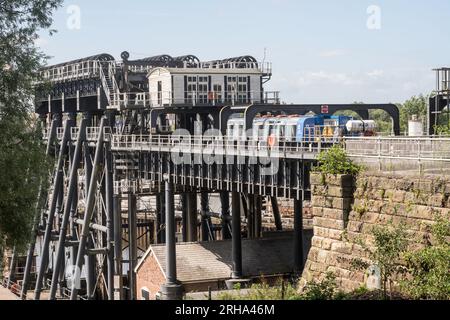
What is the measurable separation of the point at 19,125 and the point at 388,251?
12.1 meters

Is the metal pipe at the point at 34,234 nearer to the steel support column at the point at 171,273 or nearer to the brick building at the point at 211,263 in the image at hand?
the brick building at the point at 211,263

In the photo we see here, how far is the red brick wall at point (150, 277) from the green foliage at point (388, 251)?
80.5ft

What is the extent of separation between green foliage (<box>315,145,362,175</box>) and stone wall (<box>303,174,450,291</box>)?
29 cm

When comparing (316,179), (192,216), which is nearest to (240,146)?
(316,179)

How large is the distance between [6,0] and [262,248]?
26925 millimetres

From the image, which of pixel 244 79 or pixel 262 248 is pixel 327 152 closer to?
pixel 262 248

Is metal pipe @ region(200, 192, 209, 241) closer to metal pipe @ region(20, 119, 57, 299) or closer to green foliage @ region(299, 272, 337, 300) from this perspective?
metal pipe @ region(20, 119, 57, 299)

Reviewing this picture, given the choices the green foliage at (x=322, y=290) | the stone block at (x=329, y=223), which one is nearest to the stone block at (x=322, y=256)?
the stone block at (x=329, y=223)

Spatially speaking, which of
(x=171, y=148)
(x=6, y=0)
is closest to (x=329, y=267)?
(x=6, y=0)

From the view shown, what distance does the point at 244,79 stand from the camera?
6272 centimetres

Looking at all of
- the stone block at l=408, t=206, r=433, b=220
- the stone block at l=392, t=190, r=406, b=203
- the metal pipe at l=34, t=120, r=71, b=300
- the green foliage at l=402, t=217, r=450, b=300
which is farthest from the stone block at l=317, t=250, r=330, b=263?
the metal pipe at l=34, t=120, r=71, b=300

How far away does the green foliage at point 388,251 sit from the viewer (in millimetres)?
22578

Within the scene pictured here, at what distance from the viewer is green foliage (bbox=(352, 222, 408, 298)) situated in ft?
74.1

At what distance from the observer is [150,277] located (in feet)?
161
